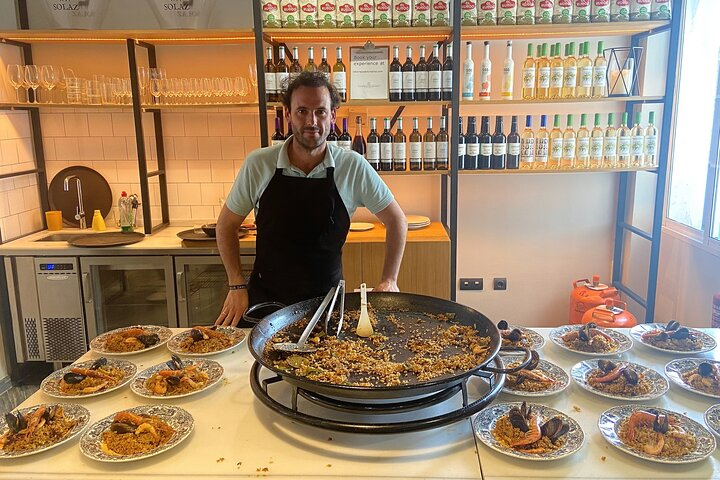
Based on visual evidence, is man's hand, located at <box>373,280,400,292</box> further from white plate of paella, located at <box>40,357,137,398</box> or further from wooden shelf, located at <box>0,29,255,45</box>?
wooden shelf, located at <box>0,29,255,45</box>

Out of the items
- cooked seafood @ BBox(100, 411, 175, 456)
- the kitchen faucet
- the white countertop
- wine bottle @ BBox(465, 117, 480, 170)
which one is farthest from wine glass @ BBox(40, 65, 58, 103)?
cooked seafood @ BBox(100, 411, 175, 456)

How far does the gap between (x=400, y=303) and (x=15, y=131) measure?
9.93 feet

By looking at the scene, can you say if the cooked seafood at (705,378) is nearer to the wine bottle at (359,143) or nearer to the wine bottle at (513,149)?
the wine bottle at (513,149)

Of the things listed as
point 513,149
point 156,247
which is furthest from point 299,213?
point 513,149

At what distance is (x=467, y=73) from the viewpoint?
3373 millimetres

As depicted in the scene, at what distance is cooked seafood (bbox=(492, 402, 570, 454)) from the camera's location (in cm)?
125

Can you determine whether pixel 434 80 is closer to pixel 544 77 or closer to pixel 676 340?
pixel 544 77

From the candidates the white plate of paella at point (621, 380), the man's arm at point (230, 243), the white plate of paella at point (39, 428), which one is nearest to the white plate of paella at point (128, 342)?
the white plate of paella at point (39, 428)

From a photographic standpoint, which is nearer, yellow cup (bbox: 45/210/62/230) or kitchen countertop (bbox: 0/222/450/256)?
kitchen countertop (bbox: 0/222/450/256)

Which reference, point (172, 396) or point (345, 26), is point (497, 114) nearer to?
point (345, 26)

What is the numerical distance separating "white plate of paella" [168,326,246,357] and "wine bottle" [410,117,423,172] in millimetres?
1836

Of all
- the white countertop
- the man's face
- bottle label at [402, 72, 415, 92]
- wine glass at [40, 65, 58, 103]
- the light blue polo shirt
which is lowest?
the white countertop

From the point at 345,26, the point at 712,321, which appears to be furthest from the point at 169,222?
the point at 712,321

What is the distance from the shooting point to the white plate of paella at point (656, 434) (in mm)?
1220
